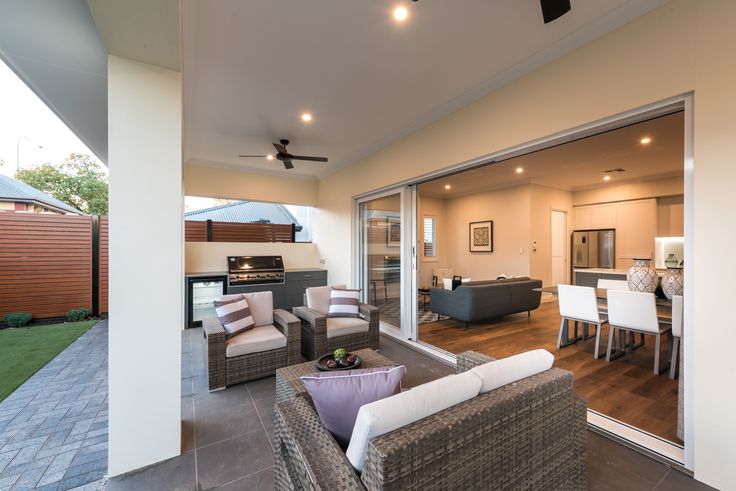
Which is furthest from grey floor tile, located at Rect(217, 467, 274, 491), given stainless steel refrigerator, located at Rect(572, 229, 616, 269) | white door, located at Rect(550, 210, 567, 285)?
stainless steel refrigerator, located at Rect(572, 229, 616, 269)

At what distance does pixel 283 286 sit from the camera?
5.49 metres

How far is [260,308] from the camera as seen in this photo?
3277mm

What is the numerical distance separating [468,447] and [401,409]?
277 millimetres

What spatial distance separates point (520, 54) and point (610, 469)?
2984mm

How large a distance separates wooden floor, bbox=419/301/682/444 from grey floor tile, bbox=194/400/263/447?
2413 millimetres

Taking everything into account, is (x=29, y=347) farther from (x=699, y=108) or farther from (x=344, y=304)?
(x=699, y=108)

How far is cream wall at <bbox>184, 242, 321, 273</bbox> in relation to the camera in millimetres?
5145

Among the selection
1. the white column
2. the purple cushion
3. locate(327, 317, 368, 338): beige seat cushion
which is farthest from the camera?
locate(327, 317, 368, 338): beige seat cushion

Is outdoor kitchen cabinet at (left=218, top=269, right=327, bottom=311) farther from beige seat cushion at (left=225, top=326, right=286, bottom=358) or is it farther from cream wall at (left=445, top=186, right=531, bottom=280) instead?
cream wall at (left=445, top=186, right=531, bottom=280)

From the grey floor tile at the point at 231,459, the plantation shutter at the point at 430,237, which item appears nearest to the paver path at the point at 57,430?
the grey floor tile at the point at 231,459

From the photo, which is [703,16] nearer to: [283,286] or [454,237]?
[283,286]

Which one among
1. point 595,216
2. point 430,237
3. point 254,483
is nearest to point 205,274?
point 254,483

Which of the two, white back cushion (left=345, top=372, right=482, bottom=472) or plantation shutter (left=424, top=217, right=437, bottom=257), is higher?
plantation shutter (left=424, top=217, right=437, bottom=257)

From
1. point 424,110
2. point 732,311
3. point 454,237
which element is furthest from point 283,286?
point 732,311
